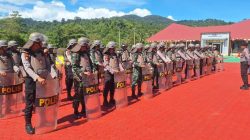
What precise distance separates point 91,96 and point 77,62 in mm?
855

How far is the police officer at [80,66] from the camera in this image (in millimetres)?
7809

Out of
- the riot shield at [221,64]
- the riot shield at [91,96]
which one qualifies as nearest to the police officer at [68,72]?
the riot shield at [91,96]

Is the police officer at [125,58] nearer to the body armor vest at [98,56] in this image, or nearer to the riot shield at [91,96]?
the body armor vest at [98,56]

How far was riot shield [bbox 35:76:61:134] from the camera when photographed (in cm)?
658

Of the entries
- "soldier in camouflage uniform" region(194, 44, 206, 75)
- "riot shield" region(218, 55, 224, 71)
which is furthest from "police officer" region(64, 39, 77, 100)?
"riot shield" region(218, 55, 224, 71)

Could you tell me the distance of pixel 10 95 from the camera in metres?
8.22

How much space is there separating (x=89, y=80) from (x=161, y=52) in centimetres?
543

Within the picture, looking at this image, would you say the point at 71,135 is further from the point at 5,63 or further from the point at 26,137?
the point at 5,63

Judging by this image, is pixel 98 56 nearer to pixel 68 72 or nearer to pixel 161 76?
pixel 68 72

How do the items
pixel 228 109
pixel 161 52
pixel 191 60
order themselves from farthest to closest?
pixel 191 60 < pixel 161 52 < pixel 228 109

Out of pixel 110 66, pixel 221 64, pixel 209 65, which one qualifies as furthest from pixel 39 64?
pixel 221 64

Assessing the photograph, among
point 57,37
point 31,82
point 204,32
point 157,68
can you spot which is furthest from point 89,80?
point 57,37

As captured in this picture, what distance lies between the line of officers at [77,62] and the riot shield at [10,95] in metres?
0.19

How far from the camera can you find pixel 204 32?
45.8 m
